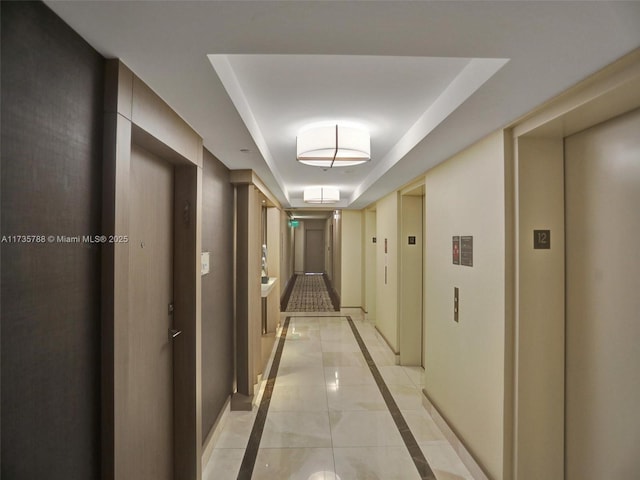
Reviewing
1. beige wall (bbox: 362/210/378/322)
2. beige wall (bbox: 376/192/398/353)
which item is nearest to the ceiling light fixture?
beige wall (bbox: 376/192/398/353)

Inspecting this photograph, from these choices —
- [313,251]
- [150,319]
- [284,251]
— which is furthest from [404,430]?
[313,251]

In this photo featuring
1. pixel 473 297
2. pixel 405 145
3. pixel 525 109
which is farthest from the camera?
pixel 405 145

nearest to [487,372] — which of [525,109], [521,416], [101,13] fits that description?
[521,416]

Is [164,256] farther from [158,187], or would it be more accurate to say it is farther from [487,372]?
[487,372]

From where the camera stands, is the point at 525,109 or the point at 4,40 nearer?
the point at 4,40

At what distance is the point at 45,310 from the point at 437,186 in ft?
10.6

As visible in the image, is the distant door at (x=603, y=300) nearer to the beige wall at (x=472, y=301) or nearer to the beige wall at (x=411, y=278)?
the beige wall at (x=472, y=301)

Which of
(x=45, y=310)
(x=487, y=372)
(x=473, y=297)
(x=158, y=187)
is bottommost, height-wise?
(x=487, y=372)

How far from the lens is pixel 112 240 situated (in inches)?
52.1

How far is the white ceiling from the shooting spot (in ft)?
3.38

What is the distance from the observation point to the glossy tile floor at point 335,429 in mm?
2623

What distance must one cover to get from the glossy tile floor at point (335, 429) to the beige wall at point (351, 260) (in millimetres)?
3100

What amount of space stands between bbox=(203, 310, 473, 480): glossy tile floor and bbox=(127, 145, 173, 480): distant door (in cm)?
73

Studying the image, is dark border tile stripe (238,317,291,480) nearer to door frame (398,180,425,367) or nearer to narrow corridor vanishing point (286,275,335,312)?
door frame (398,180,425,367)
